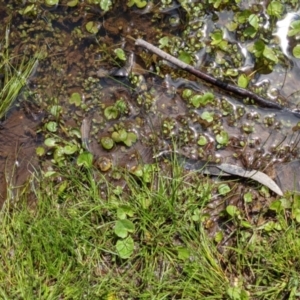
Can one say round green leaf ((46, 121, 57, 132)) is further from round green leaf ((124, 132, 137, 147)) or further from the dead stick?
the dead stick

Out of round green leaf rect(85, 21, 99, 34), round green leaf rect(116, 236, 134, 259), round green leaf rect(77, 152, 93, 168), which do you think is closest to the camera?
round green leaf rect(116, 236, 134, 259)

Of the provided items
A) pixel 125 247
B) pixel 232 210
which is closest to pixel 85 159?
pixel 125 247

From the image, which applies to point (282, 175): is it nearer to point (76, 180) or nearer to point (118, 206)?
point (118, 206)

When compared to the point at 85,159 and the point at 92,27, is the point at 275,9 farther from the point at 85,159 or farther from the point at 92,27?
the point at 85,159

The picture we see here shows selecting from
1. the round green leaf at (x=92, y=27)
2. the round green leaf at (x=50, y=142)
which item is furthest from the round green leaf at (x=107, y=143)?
the round green leaf at (x=92, y=27)

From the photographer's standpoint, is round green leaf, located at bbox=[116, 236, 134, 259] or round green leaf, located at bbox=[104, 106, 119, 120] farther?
round green leaf, located at bbox=[104, 106, 119, 120]

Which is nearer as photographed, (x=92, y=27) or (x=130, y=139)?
(x=130, y=139)

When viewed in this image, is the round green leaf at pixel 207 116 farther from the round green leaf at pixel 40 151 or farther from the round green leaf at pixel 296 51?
the round green leaf at pixel 40 151

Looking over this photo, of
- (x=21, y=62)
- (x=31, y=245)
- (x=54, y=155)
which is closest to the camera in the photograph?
(x=31, y=245)

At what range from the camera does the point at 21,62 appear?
3.62 meters

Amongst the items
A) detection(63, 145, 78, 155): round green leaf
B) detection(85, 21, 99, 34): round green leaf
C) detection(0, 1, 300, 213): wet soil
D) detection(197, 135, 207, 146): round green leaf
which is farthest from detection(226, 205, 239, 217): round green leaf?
detection(85, 21, 99, 34): round green leaf

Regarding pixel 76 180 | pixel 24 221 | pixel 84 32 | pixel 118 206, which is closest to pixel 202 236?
pixel 118 206

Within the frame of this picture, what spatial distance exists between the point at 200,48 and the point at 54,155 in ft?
3.48

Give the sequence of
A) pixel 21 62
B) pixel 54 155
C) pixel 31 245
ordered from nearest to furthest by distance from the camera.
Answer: pixel 31 245 → pixel 54 155 → pixel 21 62
